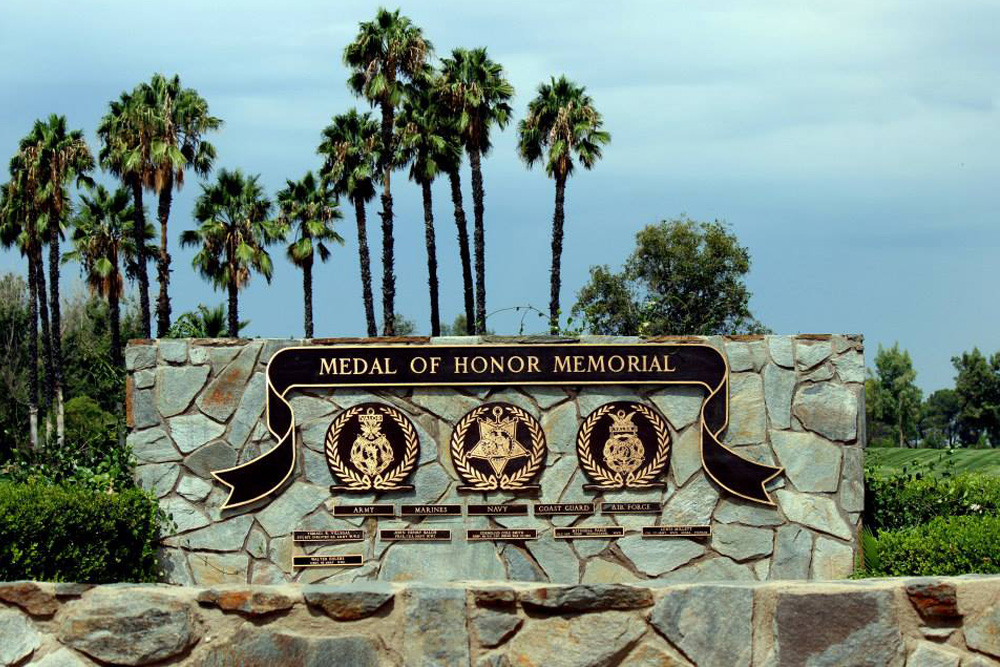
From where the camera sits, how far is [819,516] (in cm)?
1063

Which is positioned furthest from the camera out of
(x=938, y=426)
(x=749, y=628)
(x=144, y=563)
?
(x=938, y=426)

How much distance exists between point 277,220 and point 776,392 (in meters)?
36.1

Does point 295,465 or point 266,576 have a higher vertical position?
point 295,465

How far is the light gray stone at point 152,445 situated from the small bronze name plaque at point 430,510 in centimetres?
213

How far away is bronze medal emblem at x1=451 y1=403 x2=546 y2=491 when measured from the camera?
1053cm

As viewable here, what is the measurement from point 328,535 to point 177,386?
185 centimetres

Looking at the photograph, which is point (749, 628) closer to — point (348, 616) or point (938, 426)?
point (348, 616)

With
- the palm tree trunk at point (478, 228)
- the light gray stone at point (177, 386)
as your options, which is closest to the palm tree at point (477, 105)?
the palm tree trunk at point (478, 228)

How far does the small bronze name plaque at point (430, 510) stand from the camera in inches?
414

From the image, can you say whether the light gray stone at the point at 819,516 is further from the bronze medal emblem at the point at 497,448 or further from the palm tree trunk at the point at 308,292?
the palm tree trunk at the point at 308,292

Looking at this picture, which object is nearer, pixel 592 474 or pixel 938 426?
pixel 592 474

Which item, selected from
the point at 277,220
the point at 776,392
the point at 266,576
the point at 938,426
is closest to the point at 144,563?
the point at 266,576

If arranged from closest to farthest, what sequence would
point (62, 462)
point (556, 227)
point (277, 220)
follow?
1. point (62, 462)
2. point (556, 227)
3. point (277, 220)

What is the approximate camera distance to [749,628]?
3.88m
